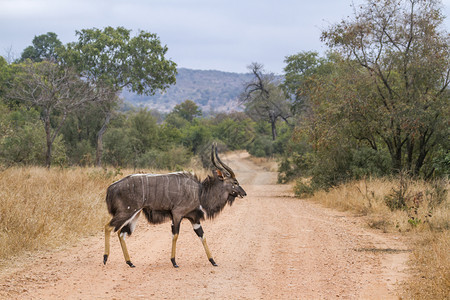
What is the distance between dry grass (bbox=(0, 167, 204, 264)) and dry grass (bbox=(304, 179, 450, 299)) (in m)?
6.42

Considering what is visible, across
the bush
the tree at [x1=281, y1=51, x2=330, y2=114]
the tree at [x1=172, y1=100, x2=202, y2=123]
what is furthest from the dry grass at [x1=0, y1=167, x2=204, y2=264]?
the tree at [x1=172, y1=100, x2=202, y2=123]

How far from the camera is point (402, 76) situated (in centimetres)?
1794

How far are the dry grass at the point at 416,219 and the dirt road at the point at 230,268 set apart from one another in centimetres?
37

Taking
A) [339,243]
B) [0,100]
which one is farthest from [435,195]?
[0,100]

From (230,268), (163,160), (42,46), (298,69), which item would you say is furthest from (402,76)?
(42,46)

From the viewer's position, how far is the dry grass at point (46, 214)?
8592mm

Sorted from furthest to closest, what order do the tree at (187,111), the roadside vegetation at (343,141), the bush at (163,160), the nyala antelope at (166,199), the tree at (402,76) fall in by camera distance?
the tree at (187,111) → the bush at (163,160) → the tree at (402,76) → the roadside vegetation at (343,141) → the nyala antelope at (166,199)

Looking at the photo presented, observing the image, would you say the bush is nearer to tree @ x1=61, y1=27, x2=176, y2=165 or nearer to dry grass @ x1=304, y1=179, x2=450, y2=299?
tree @ x1=61, y1=27, x2=176, y2=165

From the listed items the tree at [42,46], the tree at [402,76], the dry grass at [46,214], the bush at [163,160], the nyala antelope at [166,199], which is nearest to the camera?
the nyala antelope at [166,199]

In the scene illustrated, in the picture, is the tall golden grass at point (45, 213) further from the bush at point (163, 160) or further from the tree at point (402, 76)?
the bush at point (163, 160)

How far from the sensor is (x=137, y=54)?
112 ft

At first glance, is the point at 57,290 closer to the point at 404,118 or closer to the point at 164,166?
the point at 404,118

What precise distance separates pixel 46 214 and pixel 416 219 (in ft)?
27.8

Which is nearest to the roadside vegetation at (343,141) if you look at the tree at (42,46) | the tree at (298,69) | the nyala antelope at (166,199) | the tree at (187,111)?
the nyala antelope at (166,199)
